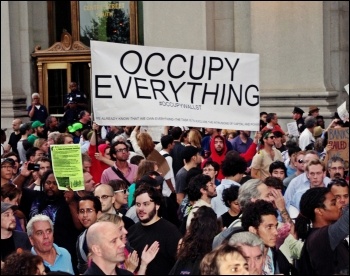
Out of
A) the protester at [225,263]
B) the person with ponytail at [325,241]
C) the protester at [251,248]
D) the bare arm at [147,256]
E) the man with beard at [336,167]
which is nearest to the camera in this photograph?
the protester at [225,263]

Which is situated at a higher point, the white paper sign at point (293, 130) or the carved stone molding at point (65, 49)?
the carved stone molding at point (65, 49)

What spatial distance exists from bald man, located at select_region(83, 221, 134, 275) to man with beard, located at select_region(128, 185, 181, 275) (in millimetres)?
1683

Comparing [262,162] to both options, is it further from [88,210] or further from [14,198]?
[88,210]

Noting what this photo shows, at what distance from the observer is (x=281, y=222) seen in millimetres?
9961

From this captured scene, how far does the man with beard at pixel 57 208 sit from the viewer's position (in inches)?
419

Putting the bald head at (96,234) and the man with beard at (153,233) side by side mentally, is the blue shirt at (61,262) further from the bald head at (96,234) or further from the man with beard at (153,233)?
the bald head at (96,234)

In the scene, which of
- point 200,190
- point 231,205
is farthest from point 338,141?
point 231,205

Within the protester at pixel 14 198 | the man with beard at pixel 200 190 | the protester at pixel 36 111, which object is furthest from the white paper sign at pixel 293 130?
the protester at pixel 14 198

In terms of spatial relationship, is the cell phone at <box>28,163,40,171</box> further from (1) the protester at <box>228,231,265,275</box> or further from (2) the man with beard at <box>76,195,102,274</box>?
(1) the protester at <box>228,231,265,275</box>

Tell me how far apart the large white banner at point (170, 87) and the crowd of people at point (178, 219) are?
0.71m

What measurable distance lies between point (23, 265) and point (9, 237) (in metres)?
2.32

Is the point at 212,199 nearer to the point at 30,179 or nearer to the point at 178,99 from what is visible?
the point at 178,99

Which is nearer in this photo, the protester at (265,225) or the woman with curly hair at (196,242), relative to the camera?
the woman with curly hair at (196,242)

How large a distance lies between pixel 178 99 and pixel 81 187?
1.94 meters
